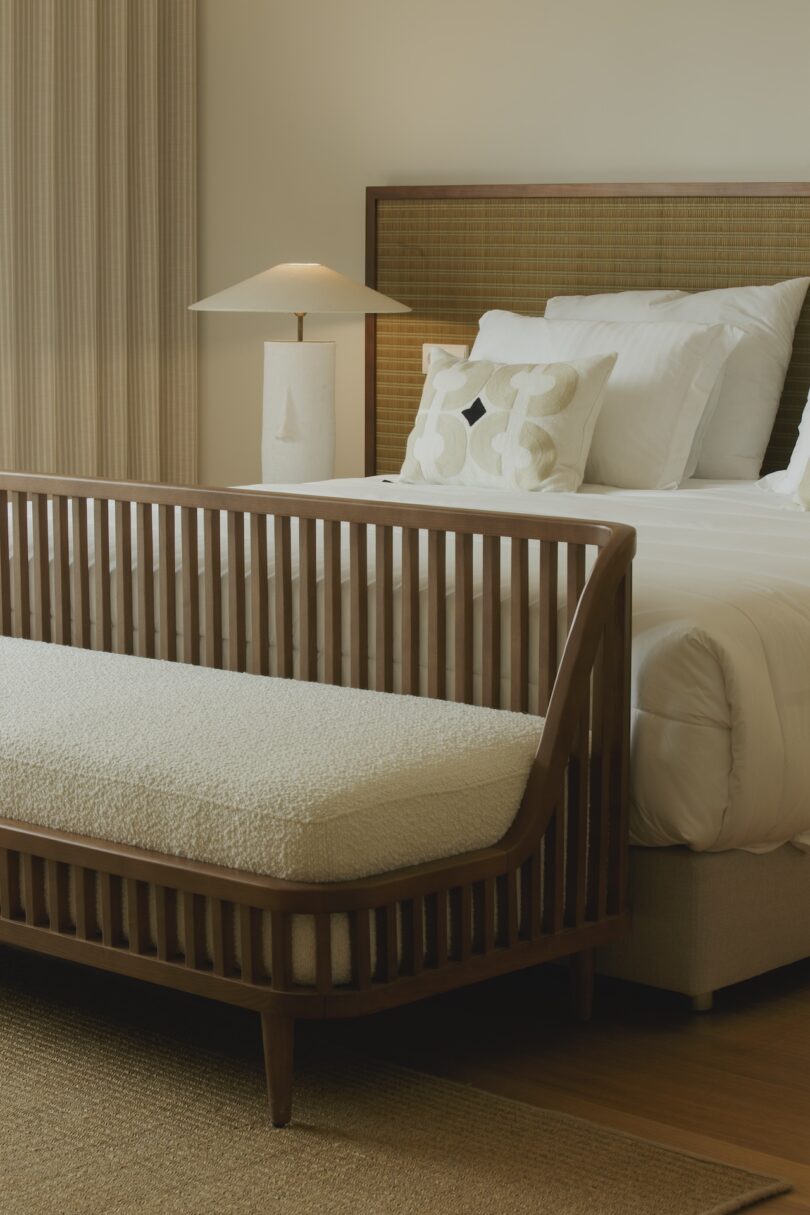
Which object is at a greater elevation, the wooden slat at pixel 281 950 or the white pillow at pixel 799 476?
the white pillow at pixel 799 476

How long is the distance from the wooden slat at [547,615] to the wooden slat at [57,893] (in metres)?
0.61

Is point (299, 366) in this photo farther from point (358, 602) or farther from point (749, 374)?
point (358, 602)

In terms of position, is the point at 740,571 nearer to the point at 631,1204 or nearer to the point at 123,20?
the point at 631,1204

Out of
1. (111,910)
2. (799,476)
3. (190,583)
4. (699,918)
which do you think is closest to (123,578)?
(190,583)

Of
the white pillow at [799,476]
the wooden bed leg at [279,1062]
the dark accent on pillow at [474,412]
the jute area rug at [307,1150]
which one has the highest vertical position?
the dark accent on pillow at [474,412]

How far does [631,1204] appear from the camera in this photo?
1683 mm

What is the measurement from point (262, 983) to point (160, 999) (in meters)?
0.49

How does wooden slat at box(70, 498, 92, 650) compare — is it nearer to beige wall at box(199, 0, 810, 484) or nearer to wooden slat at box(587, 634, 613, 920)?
wooden slat at box(587, 634, 613, 920)

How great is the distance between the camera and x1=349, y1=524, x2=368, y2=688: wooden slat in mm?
2244

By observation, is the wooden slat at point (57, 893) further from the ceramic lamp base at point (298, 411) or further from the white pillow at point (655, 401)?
the ceramic lamp base at point (298, 411)

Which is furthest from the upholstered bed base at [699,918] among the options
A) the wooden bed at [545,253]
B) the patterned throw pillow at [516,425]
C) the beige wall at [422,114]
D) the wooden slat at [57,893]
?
the beige wall at [422,114]

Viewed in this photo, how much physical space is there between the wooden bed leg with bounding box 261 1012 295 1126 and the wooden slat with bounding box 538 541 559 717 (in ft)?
1.71

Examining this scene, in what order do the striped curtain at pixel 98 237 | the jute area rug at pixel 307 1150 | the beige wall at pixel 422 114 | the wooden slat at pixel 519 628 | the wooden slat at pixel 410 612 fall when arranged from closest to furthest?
the jute area rug at pixel 307 1150, the wooden slat at pixel 519 628, the wooden slat at pixel 410 612, the beige wall at pixel 422 114, the striped curtain at pixel 98 237

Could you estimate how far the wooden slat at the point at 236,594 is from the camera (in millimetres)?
2363
